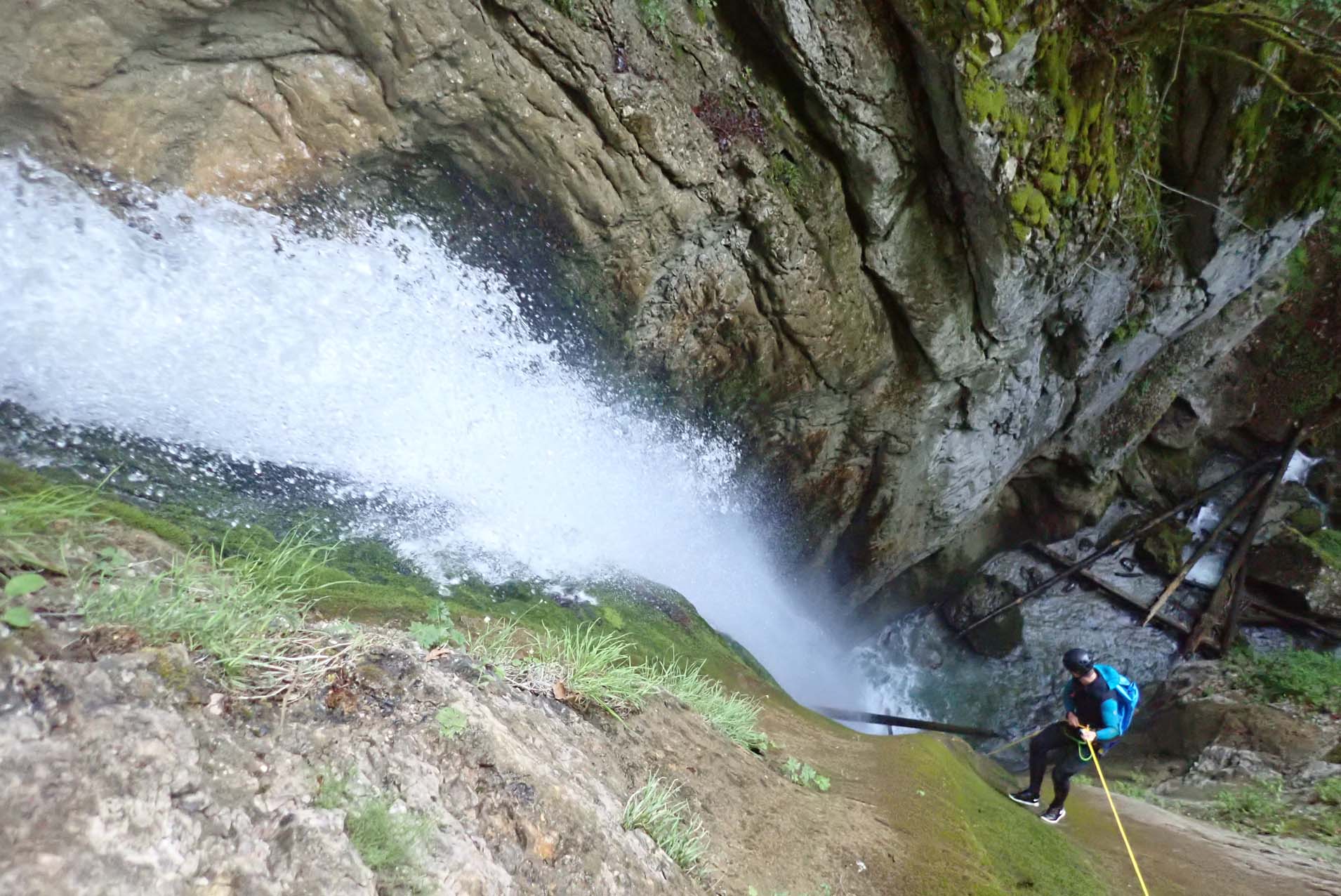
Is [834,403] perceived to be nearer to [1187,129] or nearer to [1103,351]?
[1103,351]

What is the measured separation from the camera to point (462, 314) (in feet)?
20.2

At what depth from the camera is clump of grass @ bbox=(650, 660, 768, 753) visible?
4.03 meters

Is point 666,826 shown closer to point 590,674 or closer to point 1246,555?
point 590,674

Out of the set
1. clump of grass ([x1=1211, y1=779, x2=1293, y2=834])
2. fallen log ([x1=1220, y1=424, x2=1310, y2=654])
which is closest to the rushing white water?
clump of grass ([x1=1211, y1=779, x2=1293, y2=834])

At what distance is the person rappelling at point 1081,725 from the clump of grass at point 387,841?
189 inches

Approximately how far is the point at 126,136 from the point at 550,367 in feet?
11.4

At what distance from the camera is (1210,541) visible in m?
12.8

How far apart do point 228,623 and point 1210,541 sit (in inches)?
614

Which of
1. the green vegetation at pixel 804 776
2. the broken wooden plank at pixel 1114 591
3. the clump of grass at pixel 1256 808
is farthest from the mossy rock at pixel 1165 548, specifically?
the green vegetation at pixel 804 776

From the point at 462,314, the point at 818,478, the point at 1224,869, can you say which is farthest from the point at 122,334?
the point at 1224,869

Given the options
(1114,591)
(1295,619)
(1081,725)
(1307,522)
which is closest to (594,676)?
(1081,725)

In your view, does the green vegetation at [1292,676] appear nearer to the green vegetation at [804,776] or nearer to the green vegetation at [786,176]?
the green vegetation at [804,776]

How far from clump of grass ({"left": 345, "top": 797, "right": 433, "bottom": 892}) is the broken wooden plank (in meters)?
14.0

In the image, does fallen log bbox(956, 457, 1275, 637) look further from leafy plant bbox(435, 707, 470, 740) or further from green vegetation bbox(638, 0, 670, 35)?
leafy plant bbox(435, 707, 470, 740)
